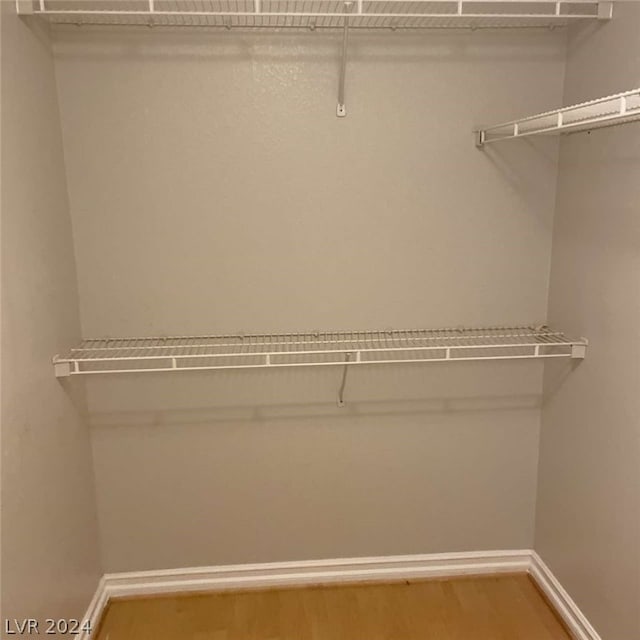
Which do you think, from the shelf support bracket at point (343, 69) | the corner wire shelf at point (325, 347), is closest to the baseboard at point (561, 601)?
the corner wire shelf at point (325, 347)

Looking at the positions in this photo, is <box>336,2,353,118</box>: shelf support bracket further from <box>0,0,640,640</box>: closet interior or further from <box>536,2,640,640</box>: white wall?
<box>536,2,640,640</box>: white wall

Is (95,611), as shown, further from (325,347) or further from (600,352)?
(600,352)

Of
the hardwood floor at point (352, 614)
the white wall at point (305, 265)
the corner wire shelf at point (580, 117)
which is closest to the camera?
the corner wire shelf at point (580, 117)

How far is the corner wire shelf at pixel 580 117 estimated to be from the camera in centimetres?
120

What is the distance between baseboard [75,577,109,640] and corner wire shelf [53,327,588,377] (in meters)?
0.76

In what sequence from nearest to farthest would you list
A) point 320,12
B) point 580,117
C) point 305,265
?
1. point 580,117
2. point 320,12
3. point 305,265

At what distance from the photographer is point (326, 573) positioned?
218 centimetres

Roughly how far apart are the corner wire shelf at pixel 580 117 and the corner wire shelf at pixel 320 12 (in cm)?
31

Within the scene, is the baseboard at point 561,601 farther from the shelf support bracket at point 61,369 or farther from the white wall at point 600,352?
the shelf support bracket at point 61,369

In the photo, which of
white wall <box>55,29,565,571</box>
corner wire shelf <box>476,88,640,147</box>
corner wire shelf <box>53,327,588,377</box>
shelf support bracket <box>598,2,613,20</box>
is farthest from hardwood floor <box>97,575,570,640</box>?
shelf support bracket <box>598,2,613,20</box>

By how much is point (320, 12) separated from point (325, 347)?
0.98 meters

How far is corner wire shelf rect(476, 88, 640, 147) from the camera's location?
1.20 meters

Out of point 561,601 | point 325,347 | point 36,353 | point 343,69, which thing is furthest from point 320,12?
point 561,601

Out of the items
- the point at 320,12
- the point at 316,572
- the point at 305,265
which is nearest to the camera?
the point at 320,12
